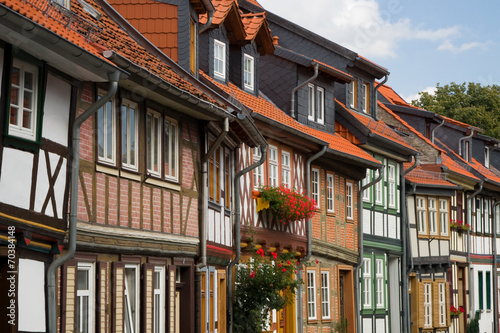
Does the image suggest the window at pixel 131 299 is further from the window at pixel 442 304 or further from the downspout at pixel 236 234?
the window at pixel 442 304

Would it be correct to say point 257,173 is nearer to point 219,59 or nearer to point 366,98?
point 219,59

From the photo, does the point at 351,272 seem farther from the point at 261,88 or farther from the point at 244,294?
the point at 244,294

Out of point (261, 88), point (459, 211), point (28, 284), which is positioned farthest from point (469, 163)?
point (28, 284)

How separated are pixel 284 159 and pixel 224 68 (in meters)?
3.05

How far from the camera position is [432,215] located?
1336 inches

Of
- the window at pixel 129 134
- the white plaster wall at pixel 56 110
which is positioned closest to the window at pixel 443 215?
the window at pixel 129 134

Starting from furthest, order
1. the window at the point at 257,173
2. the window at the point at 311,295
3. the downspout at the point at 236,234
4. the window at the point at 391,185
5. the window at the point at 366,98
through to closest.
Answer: the window at the point at 391,185
the window at the point at 366,98
the window at the point at 311,295
the window at the point at 257,173
the downspout at the point at 236,234

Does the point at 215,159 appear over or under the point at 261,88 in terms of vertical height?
under

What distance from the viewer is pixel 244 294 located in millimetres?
19797

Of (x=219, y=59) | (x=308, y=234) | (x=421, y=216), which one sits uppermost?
(x=219, y=59)

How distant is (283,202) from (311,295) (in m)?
4.40

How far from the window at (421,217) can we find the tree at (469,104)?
19.4 m

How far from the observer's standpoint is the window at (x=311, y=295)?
81.8 ft

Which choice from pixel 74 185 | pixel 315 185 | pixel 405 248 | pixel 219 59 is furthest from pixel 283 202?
pixel 405 248
